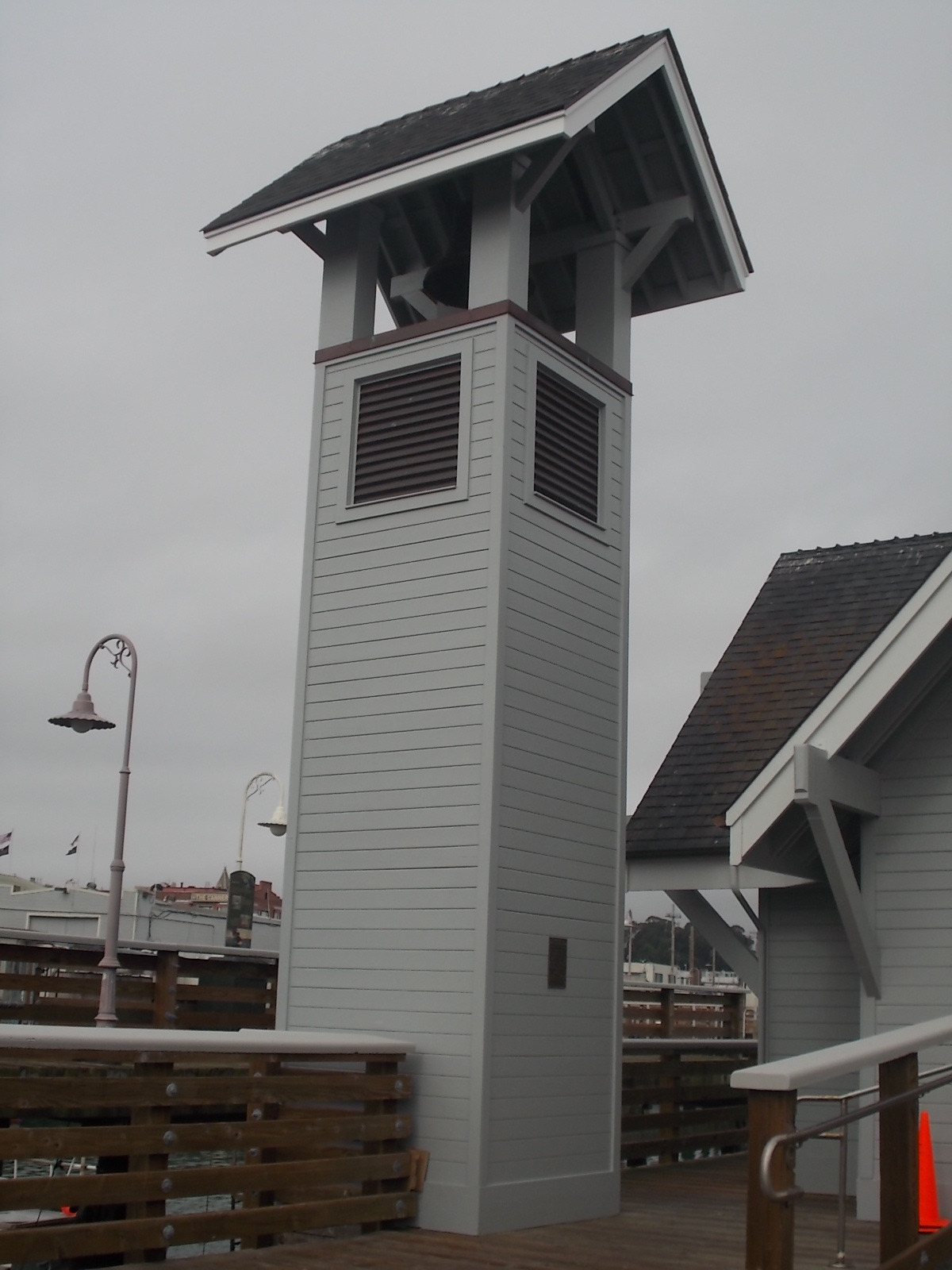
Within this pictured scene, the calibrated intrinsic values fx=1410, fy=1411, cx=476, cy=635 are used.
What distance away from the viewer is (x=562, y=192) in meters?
10.7

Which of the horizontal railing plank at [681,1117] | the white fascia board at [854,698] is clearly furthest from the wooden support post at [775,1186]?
the horizontal railing plank at [681,1117]

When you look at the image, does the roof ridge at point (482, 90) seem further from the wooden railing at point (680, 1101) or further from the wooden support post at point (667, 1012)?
the wooden support post at point (667, 1012)

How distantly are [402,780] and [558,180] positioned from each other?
15.8ft

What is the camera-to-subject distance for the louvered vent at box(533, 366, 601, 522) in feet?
30.3

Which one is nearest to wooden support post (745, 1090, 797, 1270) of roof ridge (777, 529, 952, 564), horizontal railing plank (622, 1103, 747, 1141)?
horizontal railing plank (622, 1103, 747, 1141)

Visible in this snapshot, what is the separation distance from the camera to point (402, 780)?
8719 mm

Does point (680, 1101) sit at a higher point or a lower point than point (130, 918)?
lower

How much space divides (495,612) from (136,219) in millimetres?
7935

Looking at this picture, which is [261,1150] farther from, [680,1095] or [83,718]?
[83,718]

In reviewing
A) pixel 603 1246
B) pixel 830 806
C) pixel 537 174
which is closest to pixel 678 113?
pixel 537 174

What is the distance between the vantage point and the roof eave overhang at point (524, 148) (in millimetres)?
8805

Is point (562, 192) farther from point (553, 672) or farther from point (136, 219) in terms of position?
point (136, 219)

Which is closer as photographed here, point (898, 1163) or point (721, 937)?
point (898, 1163)

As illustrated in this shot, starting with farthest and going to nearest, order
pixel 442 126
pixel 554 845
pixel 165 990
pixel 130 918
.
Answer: pixel 130 918
pixel 165 990
pixel 442 126
pixel 554 845
